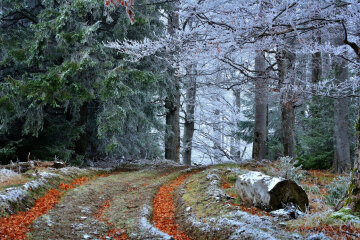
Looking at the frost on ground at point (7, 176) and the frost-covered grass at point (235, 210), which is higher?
the frost on ground at point (7, 176)

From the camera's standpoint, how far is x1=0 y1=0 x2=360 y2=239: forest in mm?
4566

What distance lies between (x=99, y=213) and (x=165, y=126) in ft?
27.5

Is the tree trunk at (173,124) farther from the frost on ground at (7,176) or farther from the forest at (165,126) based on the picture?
the frost on ground at (7,176)

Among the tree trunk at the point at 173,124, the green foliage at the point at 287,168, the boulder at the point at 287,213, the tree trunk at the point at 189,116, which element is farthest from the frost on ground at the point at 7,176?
the tree trunk at the point at 189,116

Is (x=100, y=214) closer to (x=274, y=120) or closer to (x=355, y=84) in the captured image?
(x=355, y=84)

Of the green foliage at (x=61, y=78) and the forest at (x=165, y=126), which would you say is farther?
the green foliage at (x=61, y=78)

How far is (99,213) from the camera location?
562 cm

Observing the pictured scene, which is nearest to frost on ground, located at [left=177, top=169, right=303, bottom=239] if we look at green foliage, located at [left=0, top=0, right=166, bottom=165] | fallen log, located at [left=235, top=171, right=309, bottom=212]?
fallen log, located at [left=235, top=171, right=309, bottom=212]

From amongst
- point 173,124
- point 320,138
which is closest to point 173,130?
point 173,124

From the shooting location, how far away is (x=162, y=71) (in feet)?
37.9

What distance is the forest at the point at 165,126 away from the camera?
457 cm

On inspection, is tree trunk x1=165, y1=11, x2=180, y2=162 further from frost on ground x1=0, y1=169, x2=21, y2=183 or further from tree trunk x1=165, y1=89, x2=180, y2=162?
frost on ground x1=0, y1=169, x2=21, y2=183

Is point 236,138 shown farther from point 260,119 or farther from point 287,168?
point 287,168

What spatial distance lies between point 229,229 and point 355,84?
5031mm
